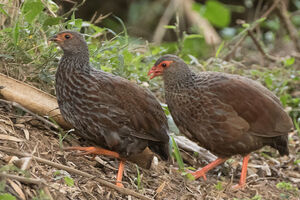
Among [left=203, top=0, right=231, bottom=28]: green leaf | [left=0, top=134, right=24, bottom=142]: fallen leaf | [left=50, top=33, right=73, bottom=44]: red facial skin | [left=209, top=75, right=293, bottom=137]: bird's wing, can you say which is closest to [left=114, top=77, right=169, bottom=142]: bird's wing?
[left=50, top=33, right=73, bottom=44]: red facial skin

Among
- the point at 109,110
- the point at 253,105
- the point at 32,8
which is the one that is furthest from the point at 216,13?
the point at 109,110

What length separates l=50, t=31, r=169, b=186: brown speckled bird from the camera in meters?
3.82

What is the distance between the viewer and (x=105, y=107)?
3.83 metres

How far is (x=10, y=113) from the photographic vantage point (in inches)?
159

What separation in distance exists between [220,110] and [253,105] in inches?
12.6

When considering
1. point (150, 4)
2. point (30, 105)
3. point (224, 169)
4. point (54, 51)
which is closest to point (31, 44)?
point (54, 51)

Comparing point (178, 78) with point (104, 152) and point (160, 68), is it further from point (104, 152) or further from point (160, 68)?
point (104, 152)

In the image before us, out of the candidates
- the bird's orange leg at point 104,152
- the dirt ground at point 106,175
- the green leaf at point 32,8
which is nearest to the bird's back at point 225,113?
the dirt ground at point 106,175

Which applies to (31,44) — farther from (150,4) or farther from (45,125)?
(150,4)

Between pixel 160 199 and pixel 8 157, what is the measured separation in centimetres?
125

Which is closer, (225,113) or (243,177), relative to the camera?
(225,113)

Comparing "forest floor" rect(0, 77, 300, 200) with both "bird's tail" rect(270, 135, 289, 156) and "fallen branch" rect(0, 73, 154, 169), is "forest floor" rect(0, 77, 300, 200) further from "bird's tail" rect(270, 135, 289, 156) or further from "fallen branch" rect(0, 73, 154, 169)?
"bird's tail" rect(270, 135, 289, 156)

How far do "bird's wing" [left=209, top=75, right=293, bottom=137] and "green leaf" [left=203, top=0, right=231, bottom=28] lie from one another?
4.49m

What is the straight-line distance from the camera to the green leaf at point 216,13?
29.5 ft
